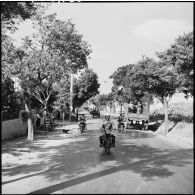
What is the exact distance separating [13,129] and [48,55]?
5989 mm

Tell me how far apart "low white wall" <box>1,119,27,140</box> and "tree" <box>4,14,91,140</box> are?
1682mm

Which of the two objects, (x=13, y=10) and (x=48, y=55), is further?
(x=48, y=55)

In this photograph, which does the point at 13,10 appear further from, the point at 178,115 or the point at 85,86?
the point at 85,86

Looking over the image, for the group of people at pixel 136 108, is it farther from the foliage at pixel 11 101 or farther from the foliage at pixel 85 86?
the foliage at pixel 85 86

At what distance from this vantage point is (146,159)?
513 inches

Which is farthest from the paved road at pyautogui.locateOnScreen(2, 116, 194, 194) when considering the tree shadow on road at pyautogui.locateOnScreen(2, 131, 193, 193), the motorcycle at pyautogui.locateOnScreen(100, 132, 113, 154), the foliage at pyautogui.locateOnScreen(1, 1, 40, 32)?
the foliage at pyautogui.locateOnScreen(1, 1, 40, 32)

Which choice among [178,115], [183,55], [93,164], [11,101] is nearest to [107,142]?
[93,164]

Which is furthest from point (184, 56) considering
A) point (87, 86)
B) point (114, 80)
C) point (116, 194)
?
point (87, 86)

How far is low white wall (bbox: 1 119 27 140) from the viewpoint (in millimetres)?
21219

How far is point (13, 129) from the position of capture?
23.1 metres

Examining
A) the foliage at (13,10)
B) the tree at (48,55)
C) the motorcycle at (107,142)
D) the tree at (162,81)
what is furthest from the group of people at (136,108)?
the foliage at (13,10)

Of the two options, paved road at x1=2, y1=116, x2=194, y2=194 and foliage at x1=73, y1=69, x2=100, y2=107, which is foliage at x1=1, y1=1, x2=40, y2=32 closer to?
paved road at x1=2, y1=116, x2=194, y2=194

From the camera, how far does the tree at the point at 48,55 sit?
2102cm

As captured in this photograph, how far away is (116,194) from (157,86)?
824 inches
